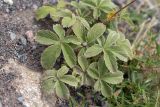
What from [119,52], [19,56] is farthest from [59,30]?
[119,52]

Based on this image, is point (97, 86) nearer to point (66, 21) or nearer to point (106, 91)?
point (106, 91)

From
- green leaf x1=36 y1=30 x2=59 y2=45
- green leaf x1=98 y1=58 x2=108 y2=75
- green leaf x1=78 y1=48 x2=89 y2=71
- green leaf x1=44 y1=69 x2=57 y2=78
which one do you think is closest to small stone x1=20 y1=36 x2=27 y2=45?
green leaf x1=36 y1=30 x2=59 y2=45

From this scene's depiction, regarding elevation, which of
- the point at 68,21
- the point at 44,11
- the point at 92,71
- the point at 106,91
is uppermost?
the point at 44,11

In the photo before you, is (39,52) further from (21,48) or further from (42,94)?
(42,94)

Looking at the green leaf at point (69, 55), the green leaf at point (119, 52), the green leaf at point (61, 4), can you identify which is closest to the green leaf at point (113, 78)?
the green leaf at point (119, 52)

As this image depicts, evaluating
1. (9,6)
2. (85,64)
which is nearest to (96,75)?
(85,64)

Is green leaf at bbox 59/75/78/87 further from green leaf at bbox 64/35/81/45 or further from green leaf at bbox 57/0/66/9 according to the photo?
green leaf at bbox 57/0/66/9

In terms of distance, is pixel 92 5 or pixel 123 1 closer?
pixel 92 5
